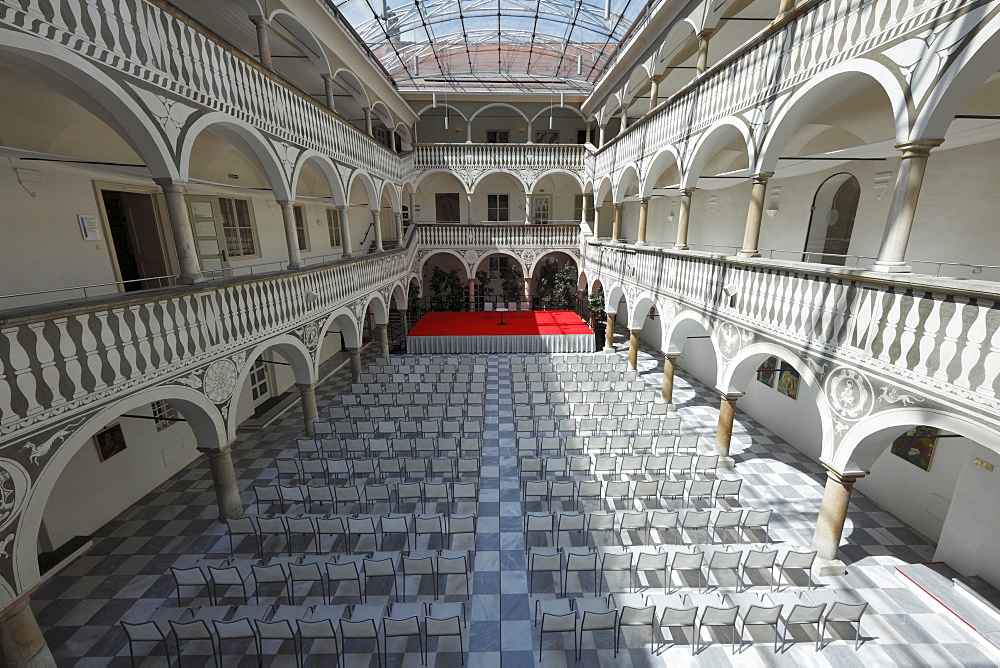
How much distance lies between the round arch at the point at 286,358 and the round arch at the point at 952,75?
39.0ft

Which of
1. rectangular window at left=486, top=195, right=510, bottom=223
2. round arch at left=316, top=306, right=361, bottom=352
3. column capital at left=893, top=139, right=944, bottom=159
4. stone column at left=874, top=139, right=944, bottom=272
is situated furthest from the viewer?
rectangular window at left=486, top=195, right=510, bottom=223

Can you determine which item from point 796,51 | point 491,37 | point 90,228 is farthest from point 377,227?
point 796,51

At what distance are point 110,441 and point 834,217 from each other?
17.8m

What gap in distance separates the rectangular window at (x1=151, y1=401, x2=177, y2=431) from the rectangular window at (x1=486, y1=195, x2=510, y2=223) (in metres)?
22.1

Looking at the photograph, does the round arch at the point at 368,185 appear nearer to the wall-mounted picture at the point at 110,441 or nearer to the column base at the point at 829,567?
the wall-mounted picture at the point at 110,441

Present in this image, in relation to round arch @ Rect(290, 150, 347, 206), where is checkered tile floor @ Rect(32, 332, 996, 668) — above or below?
below

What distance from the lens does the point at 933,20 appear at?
5.31 m

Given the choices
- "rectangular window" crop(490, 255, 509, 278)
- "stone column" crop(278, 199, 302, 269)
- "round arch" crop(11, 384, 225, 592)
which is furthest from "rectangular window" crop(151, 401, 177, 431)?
"rectangular window" crop(490, 255, 509, 278)

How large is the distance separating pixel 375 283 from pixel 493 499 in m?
10.7

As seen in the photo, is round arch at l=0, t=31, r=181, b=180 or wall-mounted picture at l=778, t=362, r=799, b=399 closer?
round arch at l=0, t=31, r=181, b=180

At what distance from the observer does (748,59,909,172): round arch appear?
577cm

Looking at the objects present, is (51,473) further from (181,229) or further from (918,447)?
(918,447)

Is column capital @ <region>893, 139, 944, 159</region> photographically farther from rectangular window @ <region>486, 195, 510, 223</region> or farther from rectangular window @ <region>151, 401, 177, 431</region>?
rectangular window @ <region>486, 195, 510, 223</region>

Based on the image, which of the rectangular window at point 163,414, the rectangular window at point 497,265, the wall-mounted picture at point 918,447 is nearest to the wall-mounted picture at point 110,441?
the rectangular window at point 163,414
